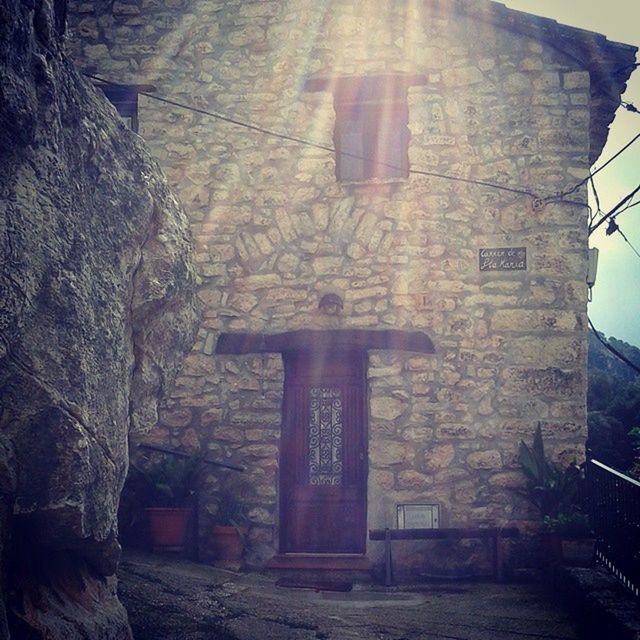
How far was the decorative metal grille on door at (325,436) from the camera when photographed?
261 inches

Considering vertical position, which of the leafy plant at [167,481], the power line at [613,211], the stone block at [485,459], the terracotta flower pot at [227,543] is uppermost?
the power line at [613,211]

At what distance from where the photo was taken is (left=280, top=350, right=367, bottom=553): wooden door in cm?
652

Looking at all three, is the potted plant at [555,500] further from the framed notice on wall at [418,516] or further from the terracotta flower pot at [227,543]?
the terracotta flower pot at [227,543]

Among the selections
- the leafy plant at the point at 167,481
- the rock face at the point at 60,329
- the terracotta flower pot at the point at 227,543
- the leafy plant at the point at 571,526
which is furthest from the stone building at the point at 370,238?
the rock face at the point at 60,329

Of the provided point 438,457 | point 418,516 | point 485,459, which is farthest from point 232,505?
point 485,459

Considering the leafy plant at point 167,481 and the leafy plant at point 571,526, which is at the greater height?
the leafy plant at point 167,481

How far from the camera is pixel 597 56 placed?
645 centimetres

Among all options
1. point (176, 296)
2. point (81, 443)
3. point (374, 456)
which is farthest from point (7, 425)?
point (374, 456)

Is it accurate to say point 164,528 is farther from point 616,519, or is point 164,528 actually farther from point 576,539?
point 616,519

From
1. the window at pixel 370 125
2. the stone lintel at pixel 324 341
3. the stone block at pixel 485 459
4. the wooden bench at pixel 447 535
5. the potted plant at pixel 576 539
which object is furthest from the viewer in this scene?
the window at pixel 370 125

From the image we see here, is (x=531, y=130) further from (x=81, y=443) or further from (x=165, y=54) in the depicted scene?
(x=81, y=443)

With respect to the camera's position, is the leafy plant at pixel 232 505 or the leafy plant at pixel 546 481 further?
the leafy plant at pixel 232 505

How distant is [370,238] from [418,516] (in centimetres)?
271

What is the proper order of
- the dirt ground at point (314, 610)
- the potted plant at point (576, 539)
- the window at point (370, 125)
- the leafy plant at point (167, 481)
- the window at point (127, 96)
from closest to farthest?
1. the dirt ground at point (314, 610)
2. the potted plant at point (576, 539)
3. the leafy plant at point (167, 481)
4. the window at point (370, 125)
5. the window at point (127, 96)
